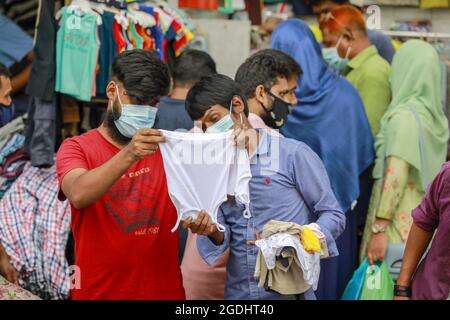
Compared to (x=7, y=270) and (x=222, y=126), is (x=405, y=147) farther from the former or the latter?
(x=7, y=270)

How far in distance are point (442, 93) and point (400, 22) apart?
1028 millimetres

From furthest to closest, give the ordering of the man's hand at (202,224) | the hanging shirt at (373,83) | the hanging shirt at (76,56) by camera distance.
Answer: the hanging shirt at (373,83) → the hanging shirt at (76,56) → the man's hand at (202,224)

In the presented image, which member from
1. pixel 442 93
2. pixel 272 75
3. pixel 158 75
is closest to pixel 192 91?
pixel 158 75

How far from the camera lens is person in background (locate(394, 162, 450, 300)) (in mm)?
3246

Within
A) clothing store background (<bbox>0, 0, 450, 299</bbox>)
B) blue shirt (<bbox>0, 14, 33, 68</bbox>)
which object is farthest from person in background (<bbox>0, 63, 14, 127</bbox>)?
blue shirt (<bbox>0, 14, 33, 68</bbox>)

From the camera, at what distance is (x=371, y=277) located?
14.9 feet

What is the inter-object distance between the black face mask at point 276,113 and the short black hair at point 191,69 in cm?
116

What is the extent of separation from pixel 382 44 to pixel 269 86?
2.21m

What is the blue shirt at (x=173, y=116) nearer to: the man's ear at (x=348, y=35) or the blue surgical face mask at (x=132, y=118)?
the blue surgical face mask at (x=132, y=118)

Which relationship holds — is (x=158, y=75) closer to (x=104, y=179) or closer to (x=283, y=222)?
(x=104, y=179)

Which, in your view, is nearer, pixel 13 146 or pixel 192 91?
pixel 192 91

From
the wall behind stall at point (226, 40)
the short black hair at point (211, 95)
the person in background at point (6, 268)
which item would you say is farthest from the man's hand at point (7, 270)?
the wall behind stall at point (226, 40)

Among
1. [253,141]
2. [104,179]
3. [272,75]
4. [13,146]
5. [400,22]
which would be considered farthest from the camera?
[400,22]

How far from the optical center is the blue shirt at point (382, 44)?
572cm
